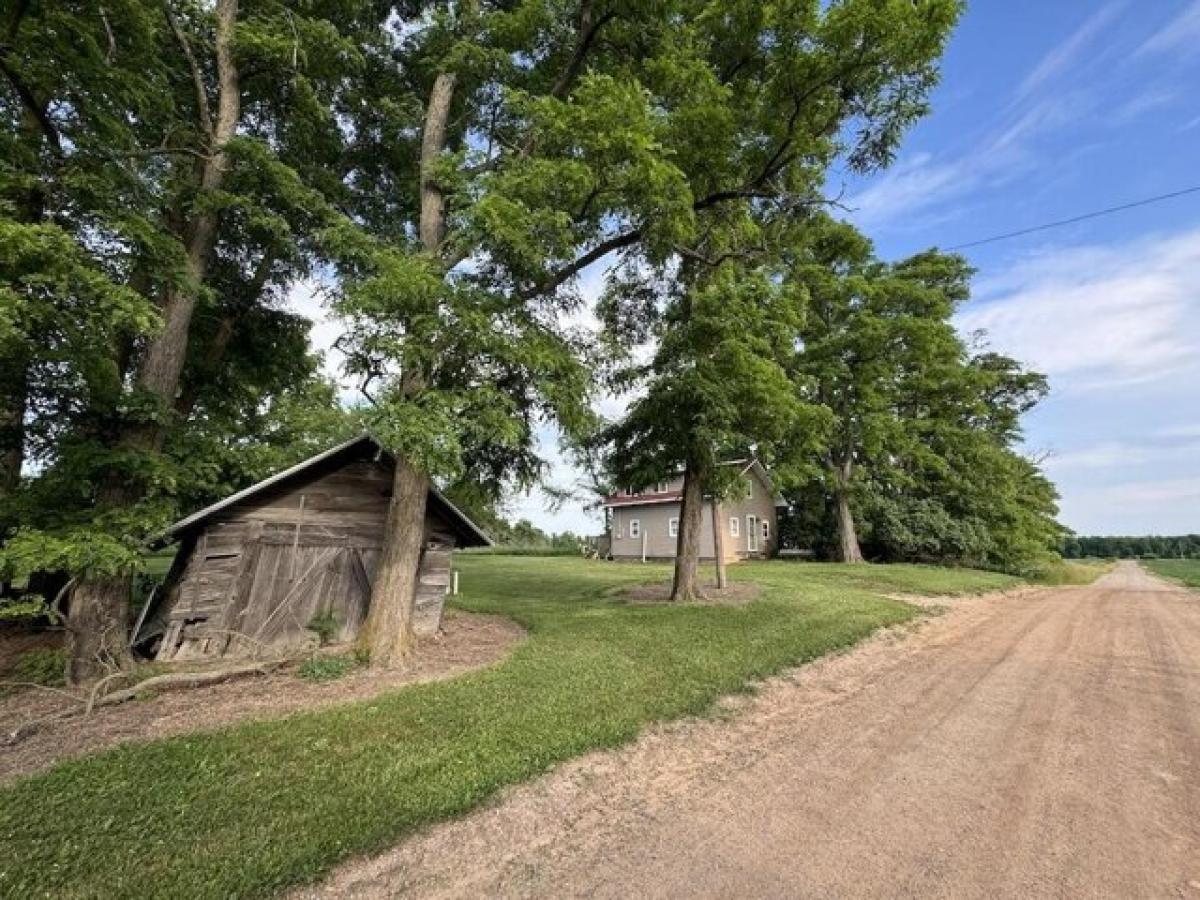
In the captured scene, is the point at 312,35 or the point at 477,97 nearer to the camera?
the point at 312,35

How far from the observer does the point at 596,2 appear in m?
9.15

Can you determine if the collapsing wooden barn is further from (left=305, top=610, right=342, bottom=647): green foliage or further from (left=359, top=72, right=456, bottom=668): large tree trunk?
(left=359, top=72, right=456, bottom=668): large tree trunk

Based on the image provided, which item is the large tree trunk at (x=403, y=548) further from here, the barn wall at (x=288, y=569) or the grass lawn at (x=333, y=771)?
the grass lawn at (x=333, y=771)

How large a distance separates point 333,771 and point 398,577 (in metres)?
3.91

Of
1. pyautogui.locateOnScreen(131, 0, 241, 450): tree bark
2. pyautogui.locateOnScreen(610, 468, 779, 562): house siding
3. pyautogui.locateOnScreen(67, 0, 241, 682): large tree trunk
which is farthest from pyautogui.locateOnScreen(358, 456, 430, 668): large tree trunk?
pyautogui.locateOnScreen(610, 468, 779, 562): house siding

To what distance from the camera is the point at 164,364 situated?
8125 millimetres

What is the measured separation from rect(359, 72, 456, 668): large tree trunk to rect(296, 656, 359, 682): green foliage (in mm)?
291

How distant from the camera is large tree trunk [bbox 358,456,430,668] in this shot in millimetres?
7891

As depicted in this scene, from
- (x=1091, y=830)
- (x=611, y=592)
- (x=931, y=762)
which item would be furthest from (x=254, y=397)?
(x=1091, y=830)

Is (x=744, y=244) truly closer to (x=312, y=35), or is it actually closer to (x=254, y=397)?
(x=312, y=35)

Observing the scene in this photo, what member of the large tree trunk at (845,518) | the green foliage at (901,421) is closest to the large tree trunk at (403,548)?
the green foliage at (901,421)

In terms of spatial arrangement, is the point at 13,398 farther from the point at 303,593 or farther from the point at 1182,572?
the point at 1182,572

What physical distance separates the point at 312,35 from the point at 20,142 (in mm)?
4279

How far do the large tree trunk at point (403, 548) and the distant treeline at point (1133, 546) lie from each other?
429 feet
